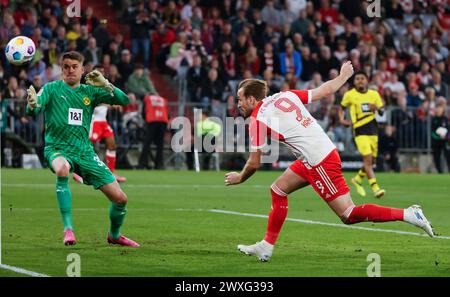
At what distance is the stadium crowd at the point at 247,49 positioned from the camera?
30625mm

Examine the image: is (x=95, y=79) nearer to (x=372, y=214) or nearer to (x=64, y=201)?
(x=64, y=201)

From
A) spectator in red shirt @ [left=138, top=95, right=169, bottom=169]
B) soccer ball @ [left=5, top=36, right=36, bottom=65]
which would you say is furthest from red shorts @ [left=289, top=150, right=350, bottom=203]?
spectator in red shirt @ [left=138, top=95, right=169, bottom=169]

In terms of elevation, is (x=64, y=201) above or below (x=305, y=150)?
below

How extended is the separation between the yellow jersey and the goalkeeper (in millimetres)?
→ 10247

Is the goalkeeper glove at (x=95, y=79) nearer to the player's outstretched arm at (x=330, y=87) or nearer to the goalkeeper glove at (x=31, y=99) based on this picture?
the goalkeeper glove at (x=31, y=99)

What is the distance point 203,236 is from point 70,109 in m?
2.47

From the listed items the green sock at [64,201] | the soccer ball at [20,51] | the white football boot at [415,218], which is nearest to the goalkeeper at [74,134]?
the green sock at [64,201]

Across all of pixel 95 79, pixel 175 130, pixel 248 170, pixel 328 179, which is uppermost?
pixel 95 79

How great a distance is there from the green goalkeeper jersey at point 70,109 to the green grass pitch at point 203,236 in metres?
1.19

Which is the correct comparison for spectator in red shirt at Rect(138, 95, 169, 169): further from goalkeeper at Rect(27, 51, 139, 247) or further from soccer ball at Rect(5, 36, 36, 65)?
soccer ball at Rect(5, 36, 36, 65)

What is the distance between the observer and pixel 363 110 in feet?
73.2

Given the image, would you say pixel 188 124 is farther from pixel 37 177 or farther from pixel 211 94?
pixel 37 177

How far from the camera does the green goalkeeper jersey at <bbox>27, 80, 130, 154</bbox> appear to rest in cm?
1264

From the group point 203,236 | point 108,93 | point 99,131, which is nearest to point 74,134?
point 108,93
